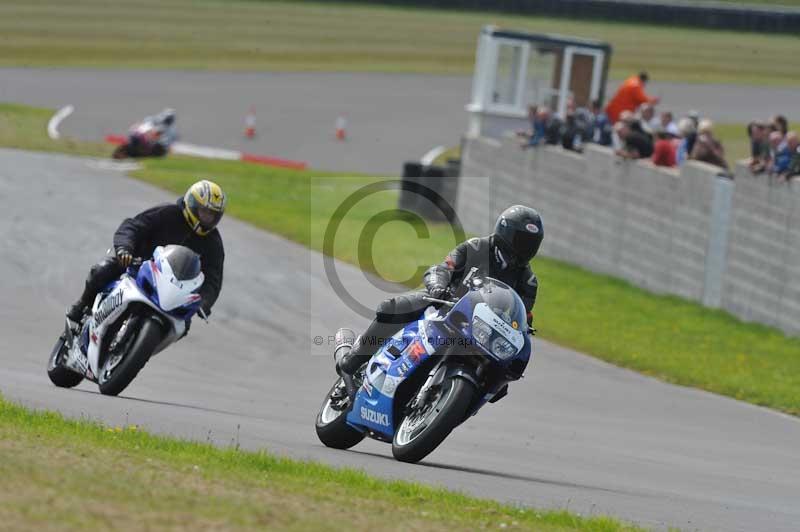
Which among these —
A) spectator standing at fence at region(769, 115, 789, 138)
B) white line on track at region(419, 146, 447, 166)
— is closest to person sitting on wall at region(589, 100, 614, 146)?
spectator standing at fence at region(769, 115, 789, 138)

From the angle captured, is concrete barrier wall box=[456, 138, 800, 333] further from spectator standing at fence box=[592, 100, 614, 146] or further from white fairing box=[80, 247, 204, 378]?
white fairing box=[80, 247, 204, 378]

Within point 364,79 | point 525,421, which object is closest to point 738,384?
point 525,421

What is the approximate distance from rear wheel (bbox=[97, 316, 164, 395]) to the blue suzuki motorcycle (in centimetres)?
191

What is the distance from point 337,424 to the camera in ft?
32.2

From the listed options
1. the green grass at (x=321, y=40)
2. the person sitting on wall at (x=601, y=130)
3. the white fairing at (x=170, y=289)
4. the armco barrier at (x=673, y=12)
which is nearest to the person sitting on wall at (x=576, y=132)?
the person sitting on wall at (x=601, y=130)

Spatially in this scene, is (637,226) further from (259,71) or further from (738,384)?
(259,71)

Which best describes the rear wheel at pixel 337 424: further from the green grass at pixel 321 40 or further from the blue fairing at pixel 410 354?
the green grass at pixel 321 40

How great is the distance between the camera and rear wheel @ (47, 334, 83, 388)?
11.8 meters

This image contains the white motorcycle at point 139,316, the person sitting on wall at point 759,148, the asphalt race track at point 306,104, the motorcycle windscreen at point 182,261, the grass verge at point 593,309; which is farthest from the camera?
the asphalt race track at point 306,104

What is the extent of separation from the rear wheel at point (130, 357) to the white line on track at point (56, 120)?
24330 mm

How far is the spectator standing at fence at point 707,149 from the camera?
20125mm

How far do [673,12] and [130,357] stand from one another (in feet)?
143

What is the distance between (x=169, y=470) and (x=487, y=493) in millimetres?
2000

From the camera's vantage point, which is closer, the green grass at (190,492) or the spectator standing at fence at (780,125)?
the green grass at (190,492)
